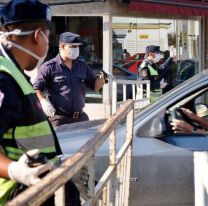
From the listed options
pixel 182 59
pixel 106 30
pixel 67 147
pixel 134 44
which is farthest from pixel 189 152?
pixel 182 59

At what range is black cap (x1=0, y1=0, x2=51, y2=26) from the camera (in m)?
2.52

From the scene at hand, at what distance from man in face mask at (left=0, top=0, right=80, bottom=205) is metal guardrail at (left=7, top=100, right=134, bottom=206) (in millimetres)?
144

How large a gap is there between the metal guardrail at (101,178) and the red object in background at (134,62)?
881cm

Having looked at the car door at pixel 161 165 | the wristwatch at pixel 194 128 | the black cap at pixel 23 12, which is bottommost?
the car door at pixel 161 165

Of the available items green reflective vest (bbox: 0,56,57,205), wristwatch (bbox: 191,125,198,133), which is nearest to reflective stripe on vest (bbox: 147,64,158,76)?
wristwatch (bbox: 191,125,198,133)

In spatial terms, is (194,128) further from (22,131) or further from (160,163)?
(22,131)

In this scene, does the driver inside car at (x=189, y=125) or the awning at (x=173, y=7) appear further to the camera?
the awning at (x=173, y=7)

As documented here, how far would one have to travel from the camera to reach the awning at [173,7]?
11.0m

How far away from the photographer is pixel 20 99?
233cm

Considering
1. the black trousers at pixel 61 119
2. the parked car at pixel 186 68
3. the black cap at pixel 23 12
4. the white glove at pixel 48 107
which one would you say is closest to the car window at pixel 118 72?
the parked car at pixel 186 68

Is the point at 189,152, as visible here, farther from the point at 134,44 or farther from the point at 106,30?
the point at 134,44

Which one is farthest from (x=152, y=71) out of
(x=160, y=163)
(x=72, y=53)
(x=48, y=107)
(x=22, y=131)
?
(x=22, y=131)

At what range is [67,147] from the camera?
4.03 meters

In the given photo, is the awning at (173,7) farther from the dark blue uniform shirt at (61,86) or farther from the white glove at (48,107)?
the white glove at (48,107)
